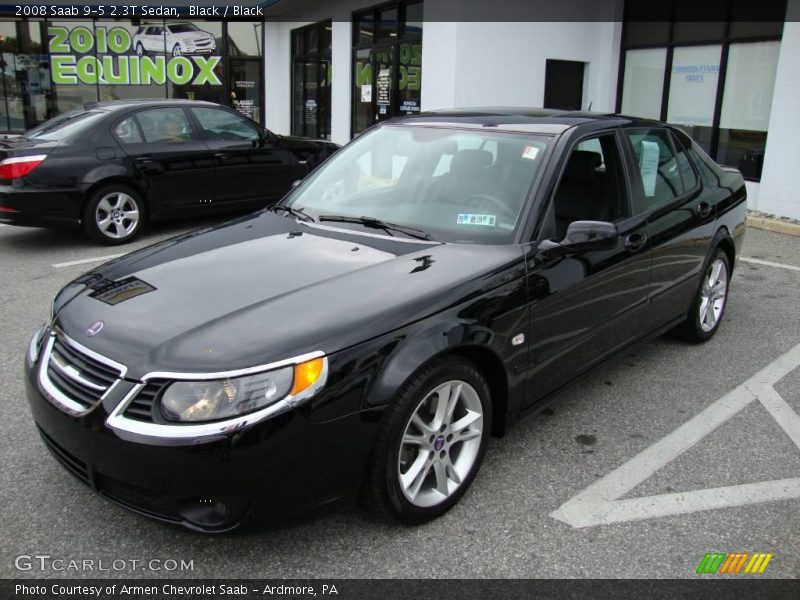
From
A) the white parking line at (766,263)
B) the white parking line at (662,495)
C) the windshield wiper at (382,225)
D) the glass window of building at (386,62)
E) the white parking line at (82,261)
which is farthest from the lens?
the glass window of building at (386,62)

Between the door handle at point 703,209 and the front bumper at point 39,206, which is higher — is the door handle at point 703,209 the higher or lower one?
the higher one

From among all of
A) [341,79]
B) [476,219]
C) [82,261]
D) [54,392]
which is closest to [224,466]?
[54,392]

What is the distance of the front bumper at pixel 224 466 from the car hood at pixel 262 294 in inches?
→ 9.7

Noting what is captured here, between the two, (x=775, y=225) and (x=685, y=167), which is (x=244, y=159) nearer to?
(x=685, y=167)

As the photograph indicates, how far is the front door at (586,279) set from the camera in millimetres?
3340

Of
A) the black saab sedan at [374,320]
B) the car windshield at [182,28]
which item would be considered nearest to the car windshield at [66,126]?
the black saab sedan at [374,320]

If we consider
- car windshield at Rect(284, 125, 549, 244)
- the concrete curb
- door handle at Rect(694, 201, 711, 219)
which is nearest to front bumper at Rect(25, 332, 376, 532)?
car windshield at Rect(284, 125, 549, 244)

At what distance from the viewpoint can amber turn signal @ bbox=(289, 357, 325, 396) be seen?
243 cm

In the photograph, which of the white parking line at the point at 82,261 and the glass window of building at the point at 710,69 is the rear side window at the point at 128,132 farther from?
the glass window of building at the point at 710,69

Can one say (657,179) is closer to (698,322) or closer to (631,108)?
(698,322)

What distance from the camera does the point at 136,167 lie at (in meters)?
8.08

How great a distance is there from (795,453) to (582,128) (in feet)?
6.47

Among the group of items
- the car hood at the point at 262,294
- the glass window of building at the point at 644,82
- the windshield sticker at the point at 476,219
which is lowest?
the car hood at the point at 262,294

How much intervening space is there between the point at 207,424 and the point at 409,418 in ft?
2.48
